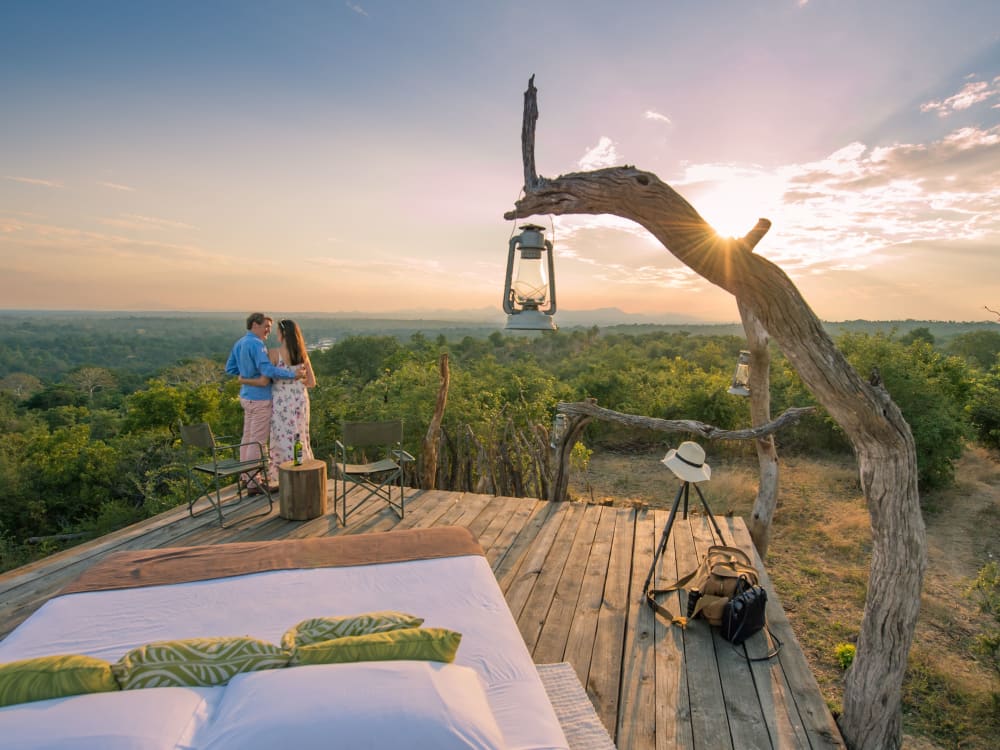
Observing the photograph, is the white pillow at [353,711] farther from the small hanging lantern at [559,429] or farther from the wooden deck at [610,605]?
the small hanging lantern at [559,429]

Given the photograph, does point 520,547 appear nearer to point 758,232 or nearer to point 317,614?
point 317,614

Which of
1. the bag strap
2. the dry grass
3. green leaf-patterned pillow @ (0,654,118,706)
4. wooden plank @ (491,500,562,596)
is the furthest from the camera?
the dry grass

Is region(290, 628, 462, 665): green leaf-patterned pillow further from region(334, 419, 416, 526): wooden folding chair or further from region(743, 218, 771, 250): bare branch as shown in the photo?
region(334, 419, 416, 526): wooden folding chair

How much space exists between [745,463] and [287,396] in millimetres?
8978

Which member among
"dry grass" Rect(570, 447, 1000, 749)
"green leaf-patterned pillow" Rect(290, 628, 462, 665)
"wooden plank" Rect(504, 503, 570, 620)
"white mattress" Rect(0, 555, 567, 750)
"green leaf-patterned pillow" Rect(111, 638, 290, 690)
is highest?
"green leaf-patterned pillow" Rect(290, 628, 462, 665)

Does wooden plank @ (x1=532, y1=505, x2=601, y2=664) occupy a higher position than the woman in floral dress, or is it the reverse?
the woman in floral dress

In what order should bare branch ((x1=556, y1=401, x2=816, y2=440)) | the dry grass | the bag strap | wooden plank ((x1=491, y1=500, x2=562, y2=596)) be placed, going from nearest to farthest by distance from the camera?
the bag strap → wooden plank ((x1=491, y1=500, x2=562, y2=596)) → bare branch ((x1=556, y1=401, x2=816, y2=440)) → the dry grass

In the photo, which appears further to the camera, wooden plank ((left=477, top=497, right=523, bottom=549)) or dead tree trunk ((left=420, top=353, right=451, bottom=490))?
dead tree trunk ((left=420, top=353, right=451, bottom=490))

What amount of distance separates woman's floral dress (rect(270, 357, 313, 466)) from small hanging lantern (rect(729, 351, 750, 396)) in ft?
14.2

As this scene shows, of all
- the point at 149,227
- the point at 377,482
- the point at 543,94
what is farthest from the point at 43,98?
the point at 543,94

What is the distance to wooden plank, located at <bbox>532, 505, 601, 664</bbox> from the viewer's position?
103 inches

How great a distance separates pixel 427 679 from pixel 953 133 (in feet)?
22.9

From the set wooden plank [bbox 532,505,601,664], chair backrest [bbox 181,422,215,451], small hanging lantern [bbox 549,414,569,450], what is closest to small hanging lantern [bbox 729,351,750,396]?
small hanging lantern [bbox 549,414,569,450]

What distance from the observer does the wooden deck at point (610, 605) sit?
2.16m
